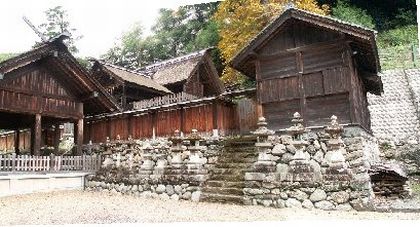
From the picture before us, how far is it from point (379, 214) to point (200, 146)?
447 centimetres

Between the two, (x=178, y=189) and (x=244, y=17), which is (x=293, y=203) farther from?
(x=244, y=17)

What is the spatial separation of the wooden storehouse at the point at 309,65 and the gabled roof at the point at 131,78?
6.66 meters

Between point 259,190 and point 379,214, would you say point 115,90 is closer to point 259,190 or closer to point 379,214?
point 259,190

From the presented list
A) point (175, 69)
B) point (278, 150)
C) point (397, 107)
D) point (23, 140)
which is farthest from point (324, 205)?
point (23, 140)

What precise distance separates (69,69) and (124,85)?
4.65m

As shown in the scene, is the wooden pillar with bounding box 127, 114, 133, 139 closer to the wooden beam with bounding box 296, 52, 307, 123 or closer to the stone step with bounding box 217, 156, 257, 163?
the stone step with bounding box 217, 156, 257, 163

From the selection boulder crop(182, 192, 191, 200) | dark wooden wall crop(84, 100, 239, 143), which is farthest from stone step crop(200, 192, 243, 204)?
dark wooden wall crop(84, 100, 239, 143)

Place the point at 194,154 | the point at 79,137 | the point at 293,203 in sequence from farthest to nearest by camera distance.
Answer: the point at 79,137 < the point at 194,154 < the point at 293,203

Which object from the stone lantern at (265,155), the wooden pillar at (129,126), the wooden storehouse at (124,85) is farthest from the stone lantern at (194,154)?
the wooden storehouse at (124,85)

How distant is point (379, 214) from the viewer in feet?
19.4

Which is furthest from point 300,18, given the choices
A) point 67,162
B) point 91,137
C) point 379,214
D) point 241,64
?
point 91,137

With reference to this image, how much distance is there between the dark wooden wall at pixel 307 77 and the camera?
9125mm

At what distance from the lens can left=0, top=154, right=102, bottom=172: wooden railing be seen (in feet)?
31.8

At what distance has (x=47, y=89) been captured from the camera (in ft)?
36.7
